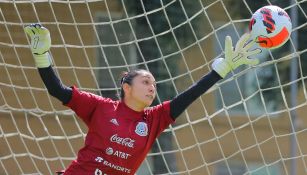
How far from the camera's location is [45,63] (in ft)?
10.9

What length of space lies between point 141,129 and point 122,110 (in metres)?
0.12

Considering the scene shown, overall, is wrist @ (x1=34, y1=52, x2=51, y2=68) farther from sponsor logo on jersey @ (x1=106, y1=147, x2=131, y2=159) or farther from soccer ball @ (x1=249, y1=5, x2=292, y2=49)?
soccer ball @ (x1=249, y1=5, x2=292, y2=49)

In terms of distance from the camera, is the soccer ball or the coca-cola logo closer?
the coca-cola logo

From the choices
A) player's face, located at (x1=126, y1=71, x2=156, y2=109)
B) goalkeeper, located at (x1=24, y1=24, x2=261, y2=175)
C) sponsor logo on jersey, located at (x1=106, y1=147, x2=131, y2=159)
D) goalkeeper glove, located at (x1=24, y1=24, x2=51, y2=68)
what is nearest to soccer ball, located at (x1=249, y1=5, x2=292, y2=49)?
goalkeeper, located at (x1=24, y1=24, x2=261, y2=175)

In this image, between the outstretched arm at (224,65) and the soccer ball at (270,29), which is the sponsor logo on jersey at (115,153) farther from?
the soccer ball at (270,29)

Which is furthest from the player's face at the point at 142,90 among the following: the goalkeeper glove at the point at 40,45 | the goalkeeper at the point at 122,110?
the goalkeeper glove at the point at 40,45

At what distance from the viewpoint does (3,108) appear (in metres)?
5.09

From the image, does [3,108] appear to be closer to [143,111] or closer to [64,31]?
[64,31]

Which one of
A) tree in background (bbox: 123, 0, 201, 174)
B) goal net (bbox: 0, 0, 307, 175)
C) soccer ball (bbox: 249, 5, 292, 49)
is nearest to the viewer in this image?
soccer ball (bbox: 249, 5, 292, 49)

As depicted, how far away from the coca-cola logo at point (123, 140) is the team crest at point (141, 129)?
52mm

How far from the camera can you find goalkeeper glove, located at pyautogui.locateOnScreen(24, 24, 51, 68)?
3.32 m

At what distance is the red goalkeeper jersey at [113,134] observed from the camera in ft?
11.0

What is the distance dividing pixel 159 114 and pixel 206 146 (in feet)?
19.2

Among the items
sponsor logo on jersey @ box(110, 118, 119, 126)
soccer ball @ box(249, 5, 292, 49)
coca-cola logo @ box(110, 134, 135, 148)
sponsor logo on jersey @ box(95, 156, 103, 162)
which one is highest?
soccer ball @ box(249, 5, 292, 49)
